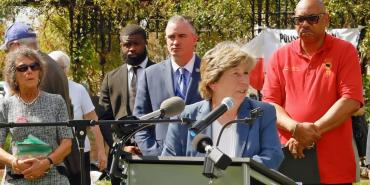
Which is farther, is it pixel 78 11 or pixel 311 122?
pixel 78 11

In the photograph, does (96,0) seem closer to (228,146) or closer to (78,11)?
(78,11)

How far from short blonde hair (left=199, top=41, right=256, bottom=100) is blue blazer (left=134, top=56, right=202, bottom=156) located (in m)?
1.42

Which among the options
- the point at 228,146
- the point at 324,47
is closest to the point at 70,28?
the point at 324,47

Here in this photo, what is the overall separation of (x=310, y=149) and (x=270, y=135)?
5.17 ft

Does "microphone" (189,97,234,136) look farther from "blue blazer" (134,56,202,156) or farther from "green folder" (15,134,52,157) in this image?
"blue blazer" (134,56,202,156)

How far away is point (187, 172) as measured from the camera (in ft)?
12.6

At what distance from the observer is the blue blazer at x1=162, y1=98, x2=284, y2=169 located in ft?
15.6

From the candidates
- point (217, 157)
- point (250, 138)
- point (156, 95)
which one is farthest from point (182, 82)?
point (217, 157)

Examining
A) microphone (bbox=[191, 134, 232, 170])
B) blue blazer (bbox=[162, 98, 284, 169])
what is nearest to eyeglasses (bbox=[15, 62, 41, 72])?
blue blazer (bbox=[162, 98, 284, 169])

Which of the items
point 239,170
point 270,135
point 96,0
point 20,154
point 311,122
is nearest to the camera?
point 239,170

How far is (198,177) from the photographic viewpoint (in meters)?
3.83

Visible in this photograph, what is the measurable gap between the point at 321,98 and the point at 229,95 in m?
1.58

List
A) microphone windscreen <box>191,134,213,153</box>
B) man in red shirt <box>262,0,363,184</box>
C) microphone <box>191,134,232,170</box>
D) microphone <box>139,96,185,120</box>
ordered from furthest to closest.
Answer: man in red shirt <box>262,0,363,184</box> < microphone <box>139,96,185,120</box> < microphone windscreen <box>191,134,213,153</box> < microphone <box>191,134,232,170</box>

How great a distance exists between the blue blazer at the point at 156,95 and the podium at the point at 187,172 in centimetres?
235
